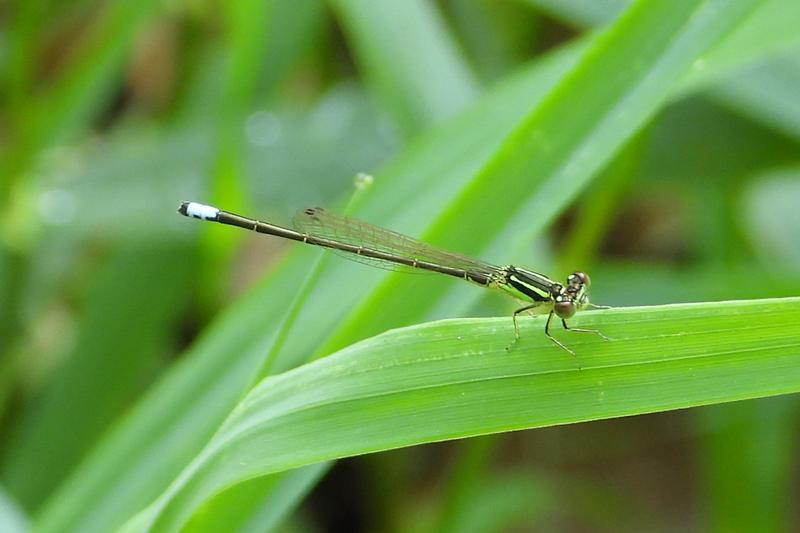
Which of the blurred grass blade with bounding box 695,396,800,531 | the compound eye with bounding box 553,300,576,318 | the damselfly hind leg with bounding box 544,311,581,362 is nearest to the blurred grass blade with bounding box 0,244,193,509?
the compound eye with bounding box 553,300,576,318

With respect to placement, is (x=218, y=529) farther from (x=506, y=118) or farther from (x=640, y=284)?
(x=640, y=284)

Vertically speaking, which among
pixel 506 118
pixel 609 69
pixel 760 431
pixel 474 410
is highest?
pixel 760 431

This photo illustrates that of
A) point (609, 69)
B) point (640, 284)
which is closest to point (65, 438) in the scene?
point (640, 284)

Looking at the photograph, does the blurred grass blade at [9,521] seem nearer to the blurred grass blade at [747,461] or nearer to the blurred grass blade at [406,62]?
the blurred grass blade at [406,62]

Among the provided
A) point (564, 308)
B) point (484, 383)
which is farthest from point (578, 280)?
point (484, 383)

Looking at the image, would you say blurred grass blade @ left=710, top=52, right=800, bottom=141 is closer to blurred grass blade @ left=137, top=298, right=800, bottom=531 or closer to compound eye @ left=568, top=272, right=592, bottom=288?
compound eye @ left=568, top=272, right=592, bottom=288

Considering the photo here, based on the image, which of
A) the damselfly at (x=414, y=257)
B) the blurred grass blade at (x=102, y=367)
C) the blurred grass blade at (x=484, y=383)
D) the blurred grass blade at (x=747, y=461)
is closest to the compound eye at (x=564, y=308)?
the damselfly at (x=414, y=257)
